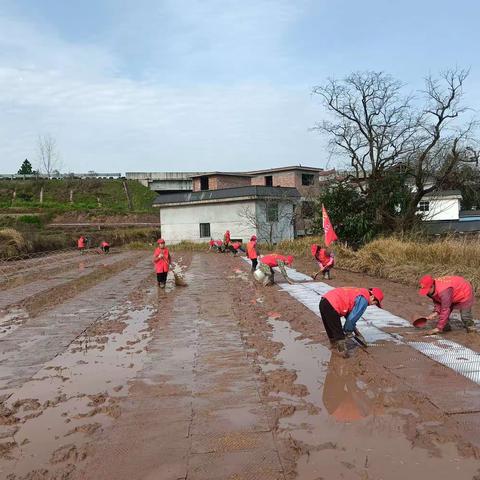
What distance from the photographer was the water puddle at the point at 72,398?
4277 millimetres

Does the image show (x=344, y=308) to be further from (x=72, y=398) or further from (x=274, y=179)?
(x=274, y=179)

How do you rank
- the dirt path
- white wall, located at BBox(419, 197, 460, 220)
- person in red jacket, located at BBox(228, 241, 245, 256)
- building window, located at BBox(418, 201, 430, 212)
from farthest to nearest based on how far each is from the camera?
white wall, located at BBox(419, 197, 460, 220)
person in red jacket, located at BBox(228, 241, 245, 256)
building window, located at BBox(418, 201, 430, 212)
the dirt path

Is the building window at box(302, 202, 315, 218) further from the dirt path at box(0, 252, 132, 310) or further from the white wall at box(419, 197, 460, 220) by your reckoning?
the dirt path at box(0, 252, 132, 310)

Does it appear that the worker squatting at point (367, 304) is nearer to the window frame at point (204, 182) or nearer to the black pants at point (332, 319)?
the black pants at point (332, 319)

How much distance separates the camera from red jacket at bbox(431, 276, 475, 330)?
23.4 feet

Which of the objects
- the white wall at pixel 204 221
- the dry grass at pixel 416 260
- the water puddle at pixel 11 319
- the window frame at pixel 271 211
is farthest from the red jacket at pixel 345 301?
the window frame at pixel 271 211

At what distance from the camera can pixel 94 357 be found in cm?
718

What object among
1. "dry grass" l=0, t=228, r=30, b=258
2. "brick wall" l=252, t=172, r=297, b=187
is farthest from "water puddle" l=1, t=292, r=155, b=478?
"brick wall" l=252, t=172, r=297, b=187

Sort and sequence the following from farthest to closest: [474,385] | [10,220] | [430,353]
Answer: [10,220]
[430,353]
[474,385]

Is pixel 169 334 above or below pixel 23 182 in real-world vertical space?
below

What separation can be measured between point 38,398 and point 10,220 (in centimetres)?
3946

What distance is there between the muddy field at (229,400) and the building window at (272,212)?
23.6 meters

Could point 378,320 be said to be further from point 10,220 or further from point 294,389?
point 10,220

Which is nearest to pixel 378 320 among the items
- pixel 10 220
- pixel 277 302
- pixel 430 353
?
pixel 430 353
